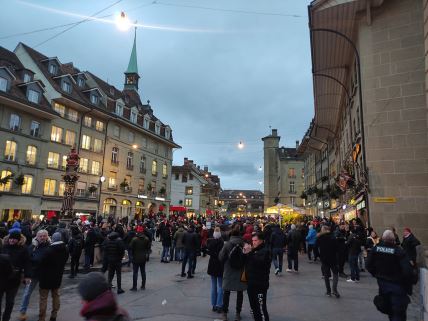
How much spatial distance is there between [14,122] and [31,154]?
3.20m

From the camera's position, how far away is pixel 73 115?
3734cm

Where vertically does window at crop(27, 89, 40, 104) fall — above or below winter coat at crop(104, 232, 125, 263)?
above

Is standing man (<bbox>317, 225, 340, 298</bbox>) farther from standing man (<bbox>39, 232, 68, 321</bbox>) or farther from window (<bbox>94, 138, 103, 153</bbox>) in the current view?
window (<bbox>94, 138, 103, 153</bbox>)

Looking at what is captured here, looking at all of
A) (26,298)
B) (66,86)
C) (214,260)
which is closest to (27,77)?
(66,86)

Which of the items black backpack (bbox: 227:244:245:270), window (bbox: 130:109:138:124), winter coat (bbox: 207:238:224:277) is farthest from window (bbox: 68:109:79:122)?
black backpack (bbox: 227:244:245:270)

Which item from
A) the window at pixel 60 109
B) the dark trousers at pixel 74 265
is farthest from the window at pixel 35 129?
the dark trousers at pixel 74 265

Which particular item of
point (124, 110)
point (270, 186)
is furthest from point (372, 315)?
point (270, 186)

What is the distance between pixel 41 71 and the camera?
35.7 meters

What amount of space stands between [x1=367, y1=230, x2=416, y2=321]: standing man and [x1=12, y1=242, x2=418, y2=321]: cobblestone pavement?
163 centimetres

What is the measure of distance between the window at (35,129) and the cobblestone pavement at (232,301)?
24482mm

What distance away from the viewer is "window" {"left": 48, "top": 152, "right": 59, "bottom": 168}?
1354 inches

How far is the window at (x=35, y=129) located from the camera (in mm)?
32781

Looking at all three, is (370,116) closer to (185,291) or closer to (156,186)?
(185,291)

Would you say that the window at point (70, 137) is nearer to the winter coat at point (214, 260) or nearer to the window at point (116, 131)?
the window at point (116, 131)
